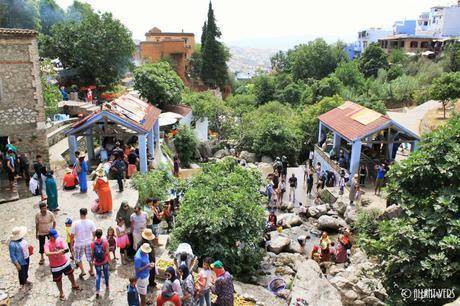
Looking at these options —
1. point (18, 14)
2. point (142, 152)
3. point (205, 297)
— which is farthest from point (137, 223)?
point (18, 14)

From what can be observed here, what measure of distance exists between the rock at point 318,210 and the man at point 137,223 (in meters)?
10.8

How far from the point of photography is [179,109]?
30906 mm

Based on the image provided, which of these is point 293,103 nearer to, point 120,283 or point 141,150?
point 141,150

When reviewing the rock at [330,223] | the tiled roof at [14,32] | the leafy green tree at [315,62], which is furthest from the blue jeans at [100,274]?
the leafy green tree at [315,62]

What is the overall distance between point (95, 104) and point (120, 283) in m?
24.3

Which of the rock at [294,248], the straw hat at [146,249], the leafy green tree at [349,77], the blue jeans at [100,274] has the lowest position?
the rock at [294,248]

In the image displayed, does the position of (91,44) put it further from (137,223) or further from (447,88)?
(447,88)

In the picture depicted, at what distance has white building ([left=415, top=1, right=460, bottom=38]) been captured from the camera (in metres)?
70.7

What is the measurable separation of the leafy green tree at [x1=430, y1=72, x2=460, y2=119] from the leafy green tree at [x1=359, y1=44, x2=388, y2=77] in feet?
86.7

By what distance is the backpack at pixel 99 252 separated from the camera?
8.08 metres

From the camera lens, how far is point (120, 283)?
9.05 metres

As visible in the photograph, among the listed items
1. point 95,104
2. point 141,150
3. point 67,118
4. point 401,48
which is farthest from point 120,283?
point 401,48

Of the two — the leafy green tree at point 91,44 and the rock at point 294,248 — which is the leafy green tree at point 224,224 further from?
the leafy green tree at point 91,44

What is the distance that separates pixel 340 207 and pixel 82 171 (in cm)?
1149
